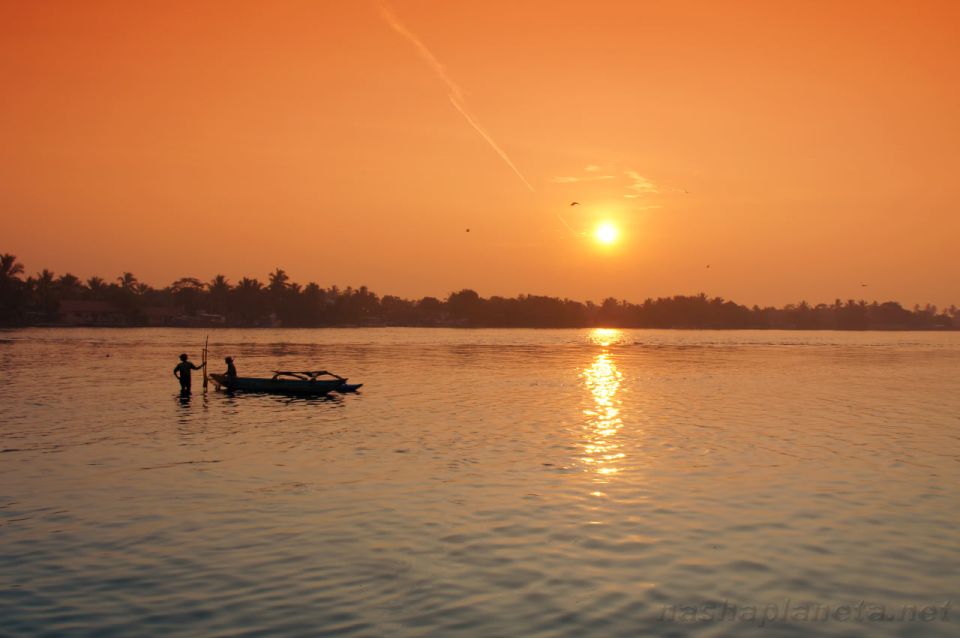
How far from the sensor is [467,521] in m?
18.4

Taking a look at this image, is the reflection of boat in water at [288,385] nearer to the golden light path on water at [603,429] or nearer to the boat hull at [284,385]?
the boat hull at [284,385]

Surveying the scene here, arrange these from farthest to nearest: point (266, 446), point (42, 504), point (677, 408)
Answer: point (677, 408) < point (266, 446) < point (42, 504)

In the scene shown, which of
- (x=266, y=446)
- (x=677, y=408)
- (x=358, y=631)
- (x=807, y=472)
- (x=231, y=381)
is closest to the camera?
(x=358, y=631)

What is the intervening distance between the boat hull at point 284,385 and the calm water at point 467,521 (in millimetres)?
6786

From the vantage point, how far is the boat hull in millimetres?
48656

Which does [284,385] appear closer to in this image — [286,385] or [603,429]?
[286,385]

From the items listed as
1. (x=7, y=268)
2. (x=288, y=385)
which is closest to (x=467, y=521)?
(x=288, y=385)

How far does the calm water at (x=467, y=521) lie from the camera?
12562 mm

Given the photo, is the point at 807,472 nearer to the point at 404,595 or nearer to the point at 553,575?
the point at 553,575

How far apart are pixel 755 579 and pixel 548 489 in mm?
8386

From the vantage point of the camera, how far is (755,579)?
14.3 metres

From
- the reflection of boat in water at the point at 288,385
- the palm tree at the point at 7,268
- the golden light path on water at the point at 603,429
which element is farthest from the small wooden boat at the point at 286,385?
the palm tree at the point at 7,268

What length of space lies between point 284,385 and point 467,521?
3290 cm

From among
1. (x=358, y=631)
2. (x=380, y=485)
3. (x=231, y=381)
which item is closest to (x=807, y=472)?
(x=380, y=485)
